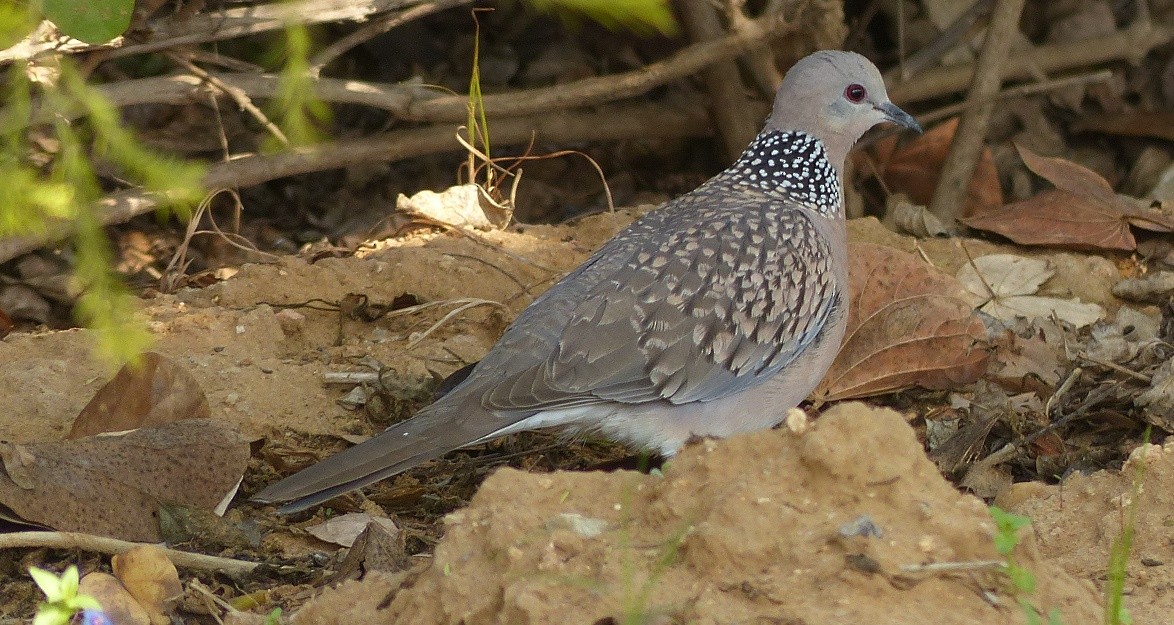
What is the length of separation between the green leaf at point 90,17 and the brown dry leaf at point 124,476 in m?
1.07

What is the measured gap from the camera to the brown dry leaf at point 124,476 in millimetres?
3480

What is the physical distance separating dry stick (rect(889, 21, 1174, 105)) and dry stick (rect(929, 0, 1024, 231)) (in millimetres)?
535

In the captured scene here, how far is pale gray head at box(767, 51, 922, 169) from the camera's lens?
4.75 m

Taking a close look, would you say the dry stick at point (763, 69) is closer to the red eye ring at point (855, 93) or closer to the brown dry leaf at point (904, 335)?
the red eye ring at point (855, 93)

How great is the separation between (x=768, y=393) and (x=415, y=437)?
1.16 metres

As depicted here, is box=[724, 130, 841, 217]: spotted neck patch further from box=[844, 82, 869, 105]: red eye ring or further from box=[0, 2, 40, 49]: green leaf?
box=[0, 2, 40, 49]: green leaf

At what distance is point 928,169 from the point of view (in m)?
7.00

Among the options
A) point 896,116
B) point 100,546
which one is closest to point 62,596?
point 100,546

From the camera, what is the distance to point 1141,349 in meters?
4.69

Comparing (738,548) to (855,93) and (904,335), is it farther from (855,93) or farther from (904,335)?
(855,93)

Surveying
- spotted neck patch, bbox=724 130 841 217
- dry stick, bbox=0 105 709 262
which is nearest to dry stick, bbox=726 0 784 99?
dry stick, bbox=0 105 709 262

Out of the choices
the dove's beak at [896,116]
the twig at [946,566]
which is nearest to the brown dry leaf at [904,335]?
the dove's beak at [896,116]

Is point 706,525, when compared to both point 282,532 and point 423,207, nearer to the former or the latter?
point 282,532

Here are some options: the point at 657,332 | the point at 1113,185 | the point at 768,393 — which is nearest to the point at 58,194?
the point at 657,332
